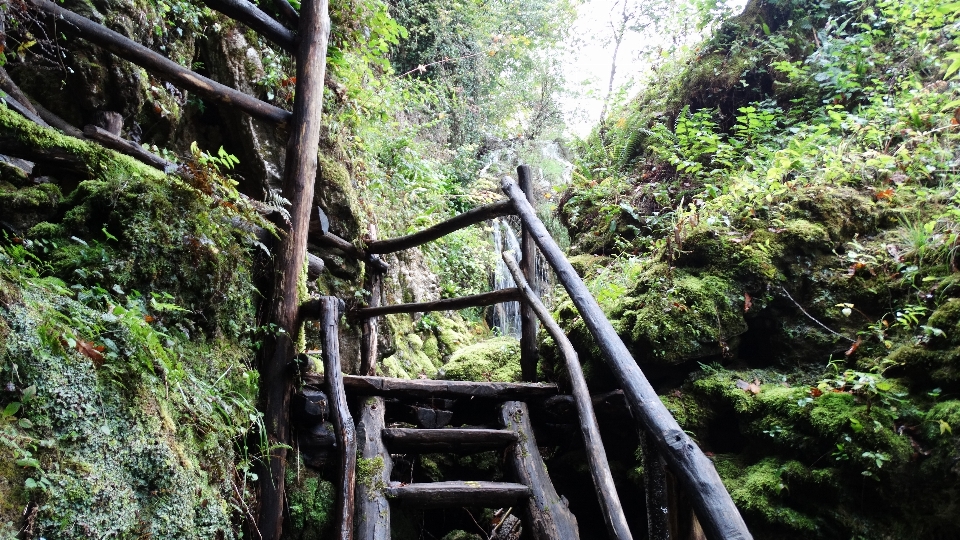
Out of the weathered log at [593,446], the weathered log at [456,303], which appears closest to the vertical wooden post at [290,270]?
the weathered log at [456,303]

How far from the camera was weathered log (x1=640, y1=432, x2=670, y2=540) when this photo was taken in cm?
230

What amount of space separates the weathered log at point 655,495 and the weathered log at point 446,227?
2.08 meters

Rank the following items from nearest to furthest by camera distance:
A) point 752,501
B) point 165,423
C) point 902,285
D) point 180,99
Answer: point 165,423 → point 752,501 → point 902,285 → point 180,99

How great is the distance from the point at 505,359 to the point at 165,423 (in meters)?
3.07

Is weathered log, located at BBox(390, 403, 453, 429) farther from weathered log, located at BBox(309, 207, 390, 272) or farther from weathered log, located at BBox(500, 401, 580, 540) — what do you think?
weathered log, located at BBox(309, 207, 390, 272)

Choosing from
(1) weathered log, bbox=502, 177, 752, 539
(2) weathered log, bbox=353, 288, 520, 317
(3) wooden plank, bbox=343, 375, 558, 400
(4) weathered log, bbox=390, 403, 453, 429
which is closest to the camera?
(1) weathered log, bbox=502, 177, 752, 539

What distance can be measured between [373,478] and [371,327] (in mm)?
2007

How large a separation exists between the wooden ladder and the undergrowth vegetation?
0.67m

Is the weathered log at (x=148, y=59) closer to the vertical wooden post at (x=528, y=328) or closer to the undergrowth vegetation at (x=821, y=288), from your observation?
the vertical wooden post at (x=528, y=328)

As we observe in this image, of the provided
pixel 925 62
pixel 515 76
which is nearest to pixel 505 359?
pixel 925 62

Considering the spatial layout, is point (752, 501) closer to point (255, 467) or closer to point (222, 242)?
point (255, 467)

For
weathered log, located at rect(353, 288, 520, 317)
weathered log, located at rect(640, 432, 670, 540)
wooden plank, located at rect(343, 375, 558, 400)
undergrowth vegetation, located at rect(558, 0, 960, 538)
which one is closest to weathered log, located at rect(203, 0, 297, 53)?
weathered log, located at rect(353, 288, 520, 317)

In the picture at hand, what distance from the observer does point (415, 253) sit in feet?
22.0

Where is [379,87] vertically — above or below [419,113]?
below
